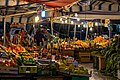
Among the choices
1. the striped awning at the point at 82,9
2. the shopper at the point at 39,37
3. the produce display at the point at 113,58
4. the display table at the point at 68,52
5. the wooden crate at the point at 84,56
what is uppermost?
the striped awning at the point at 82,9

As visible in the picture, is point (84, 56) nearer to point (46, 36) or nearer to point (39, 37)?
point (39, 37)

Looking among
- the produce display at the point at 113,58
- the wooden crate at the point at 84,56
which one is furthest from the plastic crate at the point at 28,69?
the wooden crate at the point at 84,56

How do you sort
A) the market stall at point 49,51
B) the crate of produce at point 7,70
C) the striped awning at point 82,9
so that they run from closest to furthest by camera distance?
the crate of produce at point 7,70 < the market stall at point 49,51 < the striped awning at point 82,9

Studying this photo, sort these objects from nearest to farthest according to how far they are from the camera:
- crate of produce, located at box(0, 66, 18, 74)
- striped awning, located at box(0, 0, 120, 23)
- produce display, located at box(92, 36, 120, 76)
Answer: crate of produce, located at box(0, 66, 18, 74) < produce display, located at box(92, 36, 120, 76) < striped awning, located at box(0, 0, 120, 23)

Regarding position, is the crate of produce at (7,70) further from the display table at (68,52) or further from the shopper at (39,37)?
the display table at (68,52)

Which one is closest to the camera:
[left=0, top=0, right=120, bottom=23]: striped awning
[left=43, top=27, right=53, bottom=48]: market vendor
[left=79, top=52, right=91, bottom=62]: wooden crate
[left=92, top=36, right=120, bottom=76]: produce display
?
[left=92, top=36, right=120, bottom=76]: produce display

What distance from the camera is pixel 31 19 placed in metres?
14.1

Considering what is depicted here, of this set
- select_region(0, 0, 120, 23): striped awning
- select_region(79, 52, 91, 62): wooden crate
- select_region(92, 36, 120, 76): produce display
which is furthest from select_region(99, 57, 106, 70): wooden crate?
select_region(79, 52, 91, 62): wooden crate

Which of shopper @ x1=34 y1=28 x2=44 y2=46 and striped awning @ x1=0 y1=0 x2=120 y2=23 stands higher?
striped awning @ x1=0 y1=0 x2=120 y2=23

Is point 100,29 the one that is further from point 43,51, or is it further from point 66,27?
point 43,51

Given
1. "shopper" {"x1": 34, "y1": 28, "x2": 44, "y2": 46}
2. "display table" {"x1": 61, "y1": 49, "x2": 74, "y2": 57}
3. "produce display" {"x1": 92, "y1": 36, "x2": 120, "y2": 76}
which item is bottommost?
"display table" {"x1": 61, "y1": 49, "x2": 74, "y2": 57}

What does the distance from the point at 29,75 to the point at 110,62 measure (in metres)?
4.59

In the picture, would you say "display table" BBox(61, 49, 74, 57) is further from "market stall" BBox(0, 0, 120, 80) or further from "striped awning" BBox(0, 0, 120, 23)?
"striped awning" BBox(0, 0, 120, 23)

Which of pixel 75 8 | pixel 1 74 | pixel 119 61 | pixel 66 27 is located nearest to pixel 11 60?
pixel 1 74
